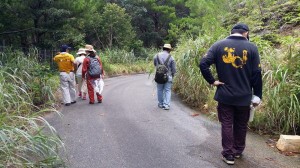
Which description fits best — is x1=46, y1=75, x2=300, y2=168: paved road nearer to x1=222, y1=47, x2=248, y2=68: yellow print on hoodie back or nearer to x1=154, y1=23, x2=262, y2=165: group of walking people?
x1=154, y1=23, x2=262, y2=165: group of walking people

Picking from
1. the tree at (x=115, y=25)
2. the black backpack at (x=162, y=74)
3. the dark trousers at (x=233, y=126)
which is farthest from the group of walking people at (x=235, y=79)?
the tree at (x=115, y=25)

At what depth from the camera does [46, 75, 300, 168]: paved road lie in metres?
4.68

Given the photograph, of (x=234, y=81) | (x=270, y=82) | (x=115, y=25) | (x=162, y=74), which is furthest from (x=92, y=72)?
(x=115, y=25)

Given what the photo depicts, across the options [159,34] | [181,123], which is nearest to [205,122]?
[181,123]

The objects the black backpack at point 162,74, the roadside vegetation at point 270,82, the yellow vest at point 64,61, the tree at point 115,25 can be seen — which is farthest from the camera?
the tree at point 115,25

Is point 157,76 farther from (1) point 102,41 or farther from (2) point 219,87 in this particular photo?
(1) point 102,41

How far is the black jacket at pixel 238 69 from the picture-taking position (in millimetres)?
4469

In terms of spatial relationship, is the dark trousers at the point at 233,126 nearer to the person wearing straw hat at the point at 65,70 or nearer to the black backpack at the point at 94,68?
the black backpack at the point at 94,68

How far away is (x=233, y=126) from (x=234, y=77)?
814 millimetres

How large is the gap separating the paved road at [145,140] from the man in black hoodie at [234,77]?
0.62 meters

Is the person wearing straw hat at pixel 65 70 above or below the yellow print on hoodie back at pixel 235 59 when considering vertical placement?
below

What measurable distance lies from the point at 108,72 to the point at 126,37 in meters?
9.72

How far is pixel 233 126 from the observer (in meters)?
4.84

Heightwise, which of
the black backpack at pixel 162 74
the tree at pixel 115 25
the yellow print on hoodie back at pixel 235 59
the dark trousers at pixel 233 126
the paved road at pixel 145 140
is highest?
the tree at pixel 115 25
